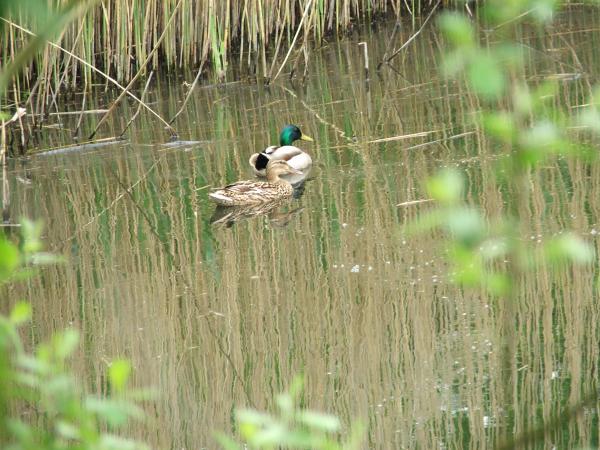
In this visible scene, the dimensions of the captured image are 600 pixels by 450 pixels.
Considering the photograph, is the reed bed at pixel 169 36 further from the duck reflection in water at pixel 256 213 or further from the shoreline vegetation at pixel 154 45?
the duck reflection in water at pixel 256 213

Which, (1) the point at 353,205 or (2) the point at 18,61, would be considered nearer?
(2) the point at 18,61

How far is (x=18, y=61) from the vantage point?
111cm

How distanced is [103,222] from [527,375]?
10.5ft

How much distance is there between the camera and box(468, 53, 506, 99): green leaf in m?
1.07

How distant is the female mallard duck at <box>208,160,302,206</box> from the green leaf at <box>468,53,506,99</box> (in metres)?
5.40

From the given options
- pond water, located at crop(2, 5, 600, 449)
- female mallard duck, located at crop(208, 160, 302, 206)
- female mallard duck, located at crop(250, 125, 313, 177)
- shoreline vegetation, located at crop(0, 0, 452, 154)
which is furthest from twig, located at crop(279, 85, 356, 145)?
female mallard duck, located at crop(208, 160, 302, 206)

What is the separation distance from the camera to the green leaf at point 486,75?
1.07 meters

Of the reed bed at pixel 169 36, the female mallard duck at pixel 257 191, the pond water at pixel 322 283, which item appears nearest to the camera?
the pond water at pixel 322 283

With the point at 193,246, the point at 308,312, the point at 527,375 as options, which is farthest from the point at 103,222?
the point at 527,375

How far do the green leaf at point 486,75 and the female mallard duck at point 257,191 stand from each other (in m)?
5.40

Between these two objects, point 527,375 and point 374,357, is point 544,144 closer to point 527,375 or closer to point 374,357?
point 527,375

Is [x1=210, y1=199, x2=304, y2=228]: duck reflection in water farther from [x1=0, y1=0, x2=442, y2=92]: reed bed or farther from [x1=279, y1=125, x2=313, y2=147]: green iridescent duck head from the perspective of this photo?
[x1=0, y1=0, x2=442, y2=92]: reed bed

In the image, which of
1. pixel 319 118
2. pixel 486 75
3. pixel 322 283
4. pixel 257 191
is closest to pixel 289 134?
pixel 319 118

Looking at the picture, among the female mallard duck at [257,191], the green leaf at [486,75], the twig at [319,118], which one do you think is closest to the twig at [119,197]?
the female mallard duck at [257,191]
